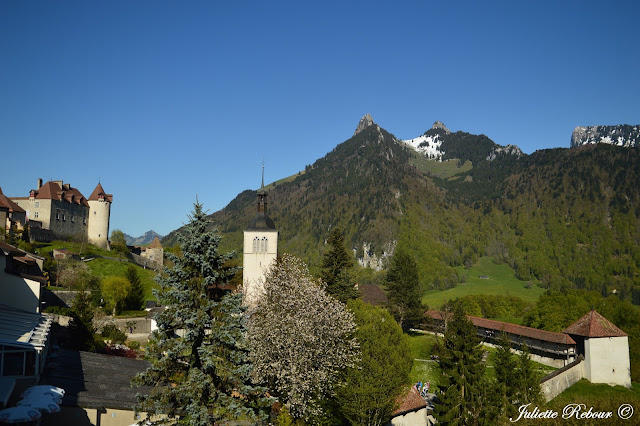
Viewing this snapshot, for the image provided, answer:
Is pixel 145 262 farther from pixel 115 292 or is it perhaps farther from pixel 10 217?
pixel 115 292

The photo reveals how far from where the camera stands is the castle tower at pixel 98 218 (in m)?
92.7

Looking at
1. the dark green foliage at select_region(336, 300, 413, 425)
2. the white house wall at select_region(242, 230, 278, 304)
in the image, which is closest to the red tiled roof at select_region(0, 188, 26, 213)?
the white house wall at select_region(242, 230, 278, 304)

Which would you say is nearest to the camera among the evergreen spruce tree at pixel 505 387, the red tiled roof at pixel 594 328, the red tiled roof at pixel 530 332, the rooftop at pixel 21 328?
the rooftop at pixel 21 328

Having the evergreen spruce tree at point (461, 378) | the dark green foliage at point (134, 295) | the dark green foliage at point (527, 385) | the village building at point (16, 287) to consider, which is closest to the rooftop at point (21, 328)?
the village building at point (16, 287)

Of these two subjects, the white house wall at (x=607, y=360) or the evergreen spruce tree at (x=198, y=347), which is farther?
the white house wall at (x=607, y=360)

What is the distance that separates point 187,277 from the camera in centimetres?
2047

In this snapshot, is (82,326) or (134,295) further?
(134,295)

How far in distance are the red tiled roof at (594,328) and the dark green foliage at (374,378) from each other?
31.5m

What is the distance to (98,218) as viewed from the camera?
93438mm

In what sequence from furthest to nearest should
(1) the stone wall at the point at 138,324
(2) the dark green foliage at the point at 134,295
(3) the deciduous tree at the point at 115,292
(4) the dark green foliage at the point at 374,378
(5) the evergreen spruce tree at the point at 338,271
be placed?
(2) the dark green foliage at the point at 134,295 < (3) the deciduous tree at the point at 115,292 < (1) the stone wall at the point at 138,324 < (5) the evergreen spruce tree at the point at 338,271 < (4) the dark green foliage at the point at 374,378

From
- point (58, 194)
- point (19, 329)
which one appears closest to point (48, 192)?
point (58, 194)

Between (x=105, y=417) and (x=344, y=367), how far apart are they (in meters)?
15.5

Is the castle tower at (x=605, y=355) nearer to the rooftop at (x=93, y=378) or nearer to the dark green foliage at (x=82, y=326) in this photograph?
the rooftop at (x=93, y=378)

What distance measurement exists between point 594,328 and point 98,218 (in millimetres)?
80990
